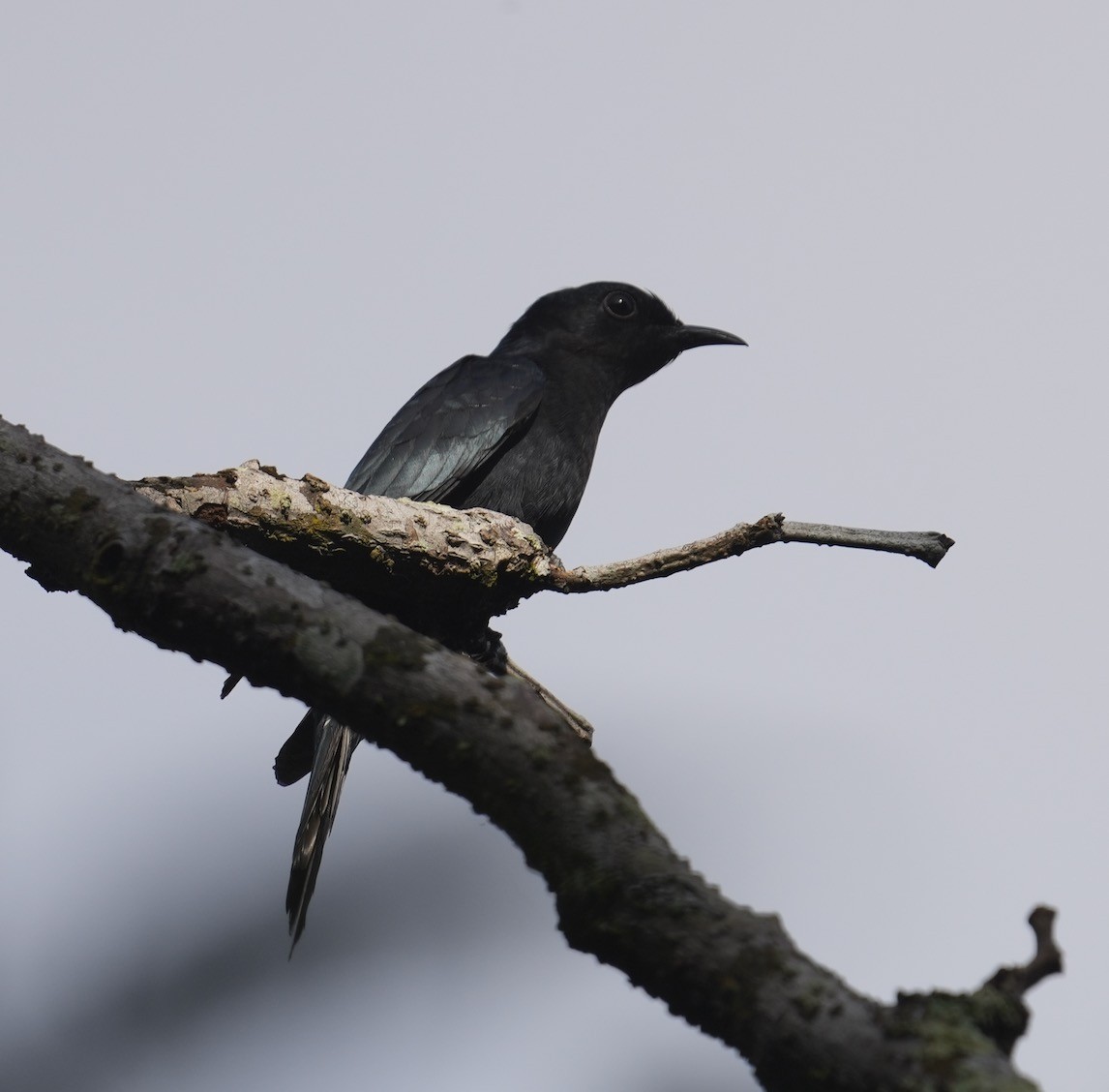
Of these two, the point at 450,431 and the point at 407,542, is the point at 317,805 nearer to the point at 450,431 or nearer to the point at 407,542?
the point at 407,542

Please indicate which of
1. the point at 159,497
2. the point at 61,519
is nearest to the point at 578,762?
the point at 61,519

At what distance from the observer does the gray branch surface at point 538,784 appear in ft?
4.91

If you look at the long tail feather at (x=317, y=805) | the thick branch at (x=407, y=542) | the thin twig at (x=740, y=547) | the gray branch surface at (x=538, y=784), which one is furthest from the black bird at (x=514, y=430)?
the gray branch surface at (x=538, y=784)

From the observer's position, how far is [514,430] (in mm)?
5988

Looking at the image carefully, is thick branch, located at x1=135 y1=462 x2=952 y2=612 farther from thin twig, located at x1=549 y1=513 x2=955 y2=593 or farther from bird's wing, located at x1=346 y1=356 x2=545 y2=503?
bird's wing, located at x1=346 y1=356 x2=545 y2=503

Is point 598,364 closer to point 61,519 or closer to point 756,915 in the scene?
point 61,519

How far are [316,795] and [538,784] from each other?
3233mm

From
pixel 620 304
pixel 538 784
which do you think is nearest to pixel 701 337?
A: pixel 620 304

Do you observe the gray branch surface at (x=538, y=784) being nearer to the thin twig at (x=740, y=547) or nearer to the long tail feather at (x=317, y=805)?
the thin twig at (x=740, y=547)

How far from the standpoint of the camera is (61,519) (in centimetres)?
220

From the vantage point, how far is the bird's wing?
18.9 ft

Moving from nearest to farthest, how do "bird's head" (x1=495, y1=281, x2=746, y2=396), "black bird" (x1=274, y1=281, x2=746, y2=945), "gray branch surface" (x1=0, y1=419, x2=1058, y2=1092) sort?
"gray branch surface" (x1=0, y1=419, x2=1058, y2=1092) < "black bird" (x1=274, y1=281, x2=746, y2=945) < "bird's head" (x1=495, y1=281, x2=746, y2=396)

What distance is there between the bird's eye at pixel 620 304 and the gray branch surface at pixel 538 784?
16.9ft

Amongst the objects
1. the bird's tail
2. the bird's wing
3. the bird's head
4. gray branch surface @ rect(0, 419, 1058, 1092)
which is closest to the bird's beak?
A: the bird's head
